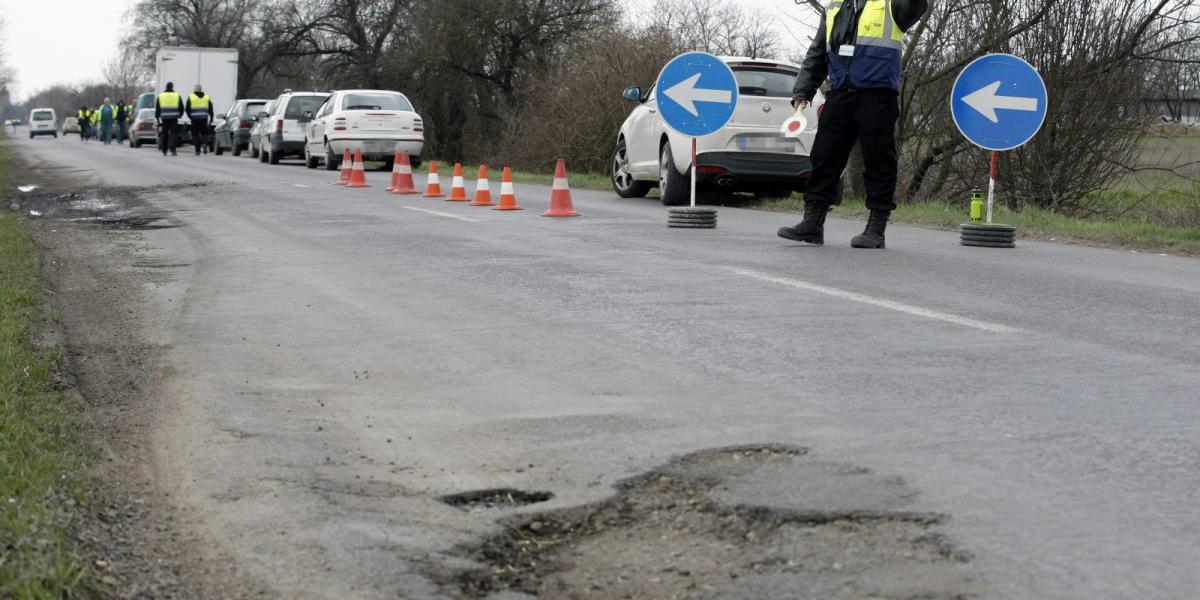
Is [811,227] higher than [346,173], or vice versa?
[346,173]

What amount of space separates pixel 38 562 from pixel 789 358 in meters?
3.31

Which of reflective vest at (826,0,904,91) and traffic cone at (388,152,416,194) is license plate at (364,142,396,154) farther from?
reflective vest at (826,0,904,91)

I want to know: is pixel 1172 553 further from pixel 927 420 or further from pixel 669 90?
pixel 669 90

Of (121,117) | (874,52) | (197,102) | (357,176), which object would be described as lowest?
(357,176)

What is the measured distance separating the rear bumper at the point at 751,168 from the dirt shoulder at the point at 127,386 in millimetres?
5481

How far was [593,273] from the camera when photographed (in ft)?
28.7

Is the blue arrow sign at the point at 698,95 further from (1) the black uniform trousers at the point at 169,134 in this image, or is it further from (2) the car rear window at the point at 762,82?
(1) the black uniform trousers at the point at 169,134

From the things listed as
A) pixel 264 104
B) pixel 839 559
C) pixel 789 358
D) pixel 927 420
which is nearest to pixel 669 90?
pixel 789 358

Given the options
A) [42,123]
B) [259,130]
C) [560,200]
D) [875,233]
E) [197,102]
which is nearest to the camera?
[875,233]

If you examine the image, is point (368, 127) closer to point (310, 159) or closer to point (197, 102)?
point (310, 159)

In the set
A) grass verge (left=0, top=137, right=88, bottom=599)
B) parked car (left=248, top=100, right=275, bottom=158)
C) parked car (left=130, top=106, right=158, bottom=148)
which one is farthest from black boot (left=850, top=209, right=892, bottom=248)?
parked car (left=130, top=106, right=158, bottom=148)

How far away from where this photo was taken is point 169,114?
124 ft

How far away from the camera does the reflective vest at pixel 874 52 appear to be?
10.0 m

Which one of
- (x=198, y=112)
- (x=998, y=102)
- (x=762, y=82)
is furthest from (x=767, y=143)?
(x=198, y=112)
